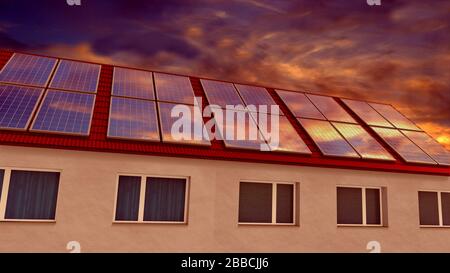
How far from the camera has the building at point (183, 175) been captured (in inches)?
443

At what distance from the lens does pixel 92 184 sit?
1148 cm

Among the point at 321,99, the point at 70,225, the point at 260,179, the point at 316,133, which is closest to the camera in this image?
the point at 70,225

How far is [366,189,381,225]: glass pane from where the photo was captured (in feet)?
50.3

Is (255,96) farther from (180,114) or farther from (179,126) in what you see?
(179,126)

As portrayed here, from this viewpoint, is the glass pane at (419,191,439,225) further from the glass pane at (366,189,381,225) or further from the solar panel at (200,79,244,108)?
the solar panel at (200,79,244,108)

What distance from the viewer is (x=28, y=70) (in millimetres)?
14570

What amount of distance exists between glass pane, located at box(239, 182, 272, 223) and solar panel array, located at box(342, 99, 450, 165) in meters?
5.88

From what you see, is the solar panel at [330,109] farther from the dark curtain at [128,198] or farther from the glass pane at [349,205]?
the dark curtain at [128,198]

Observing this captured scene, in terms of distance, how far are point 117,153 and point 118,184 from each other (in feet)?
3.30

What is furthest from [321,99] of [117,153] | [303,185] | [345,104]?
[117,153]

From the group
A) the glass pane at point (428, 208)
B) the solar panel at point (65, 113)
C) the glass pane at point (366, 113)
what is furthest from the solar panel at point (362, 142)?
the solar panel at point (65, 113)

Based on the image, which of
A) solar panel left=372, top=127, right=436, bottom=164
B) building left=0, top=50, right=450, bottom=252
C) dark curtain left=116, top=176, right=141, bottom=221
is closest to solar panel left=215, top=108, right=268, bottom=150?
building left=0, top=50, right=450, bottom=252

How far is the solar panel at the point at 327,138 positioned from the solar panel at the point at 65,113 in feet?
26.6

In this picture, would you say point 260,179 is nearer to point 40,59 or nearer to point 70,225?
point 70,225
